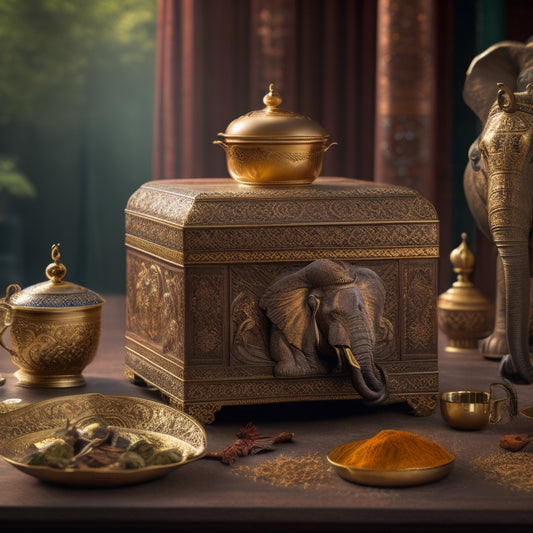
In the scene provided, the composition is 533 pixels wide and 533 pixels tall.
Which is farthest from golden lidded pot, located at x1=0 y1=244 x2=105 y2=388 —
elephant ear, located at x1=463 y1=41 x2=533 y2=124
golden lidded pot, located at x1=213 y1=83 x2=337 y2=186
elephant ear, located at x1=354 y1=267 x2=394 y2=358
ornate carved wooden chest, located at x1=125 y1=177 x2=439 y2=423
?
elephant ear, located at x1=463 y1=41 x2=533 y2=124

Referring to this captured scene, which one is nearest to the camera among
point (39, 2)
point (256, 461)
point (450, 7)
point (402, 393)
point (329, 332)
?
point (256, 461)

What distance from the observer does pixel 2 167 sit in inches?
208

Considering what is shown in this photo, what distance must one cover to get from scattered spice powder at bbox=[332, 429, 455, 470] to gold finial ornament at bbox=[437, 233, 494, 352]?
3.93ft

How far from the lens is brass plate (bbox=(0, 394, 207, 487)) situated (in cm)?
197

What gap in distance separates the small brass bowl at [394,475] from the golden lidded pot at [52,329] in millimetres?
964

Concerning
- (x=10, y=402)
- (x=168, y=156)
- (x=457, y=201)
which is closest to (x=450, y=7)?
(x=457, y=201)

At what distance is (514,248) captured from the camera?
2.45 m

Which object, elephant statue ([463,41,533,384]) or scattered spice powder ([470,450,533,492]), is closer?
scattered spice powder ([470,450,533,492])

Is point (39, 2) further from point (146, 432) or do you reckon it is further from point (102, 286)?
point (146, 432)

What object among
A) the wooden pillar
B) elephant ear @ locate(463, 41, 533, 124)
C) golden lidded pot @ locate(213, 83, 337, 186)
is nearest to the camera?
golden lidded pot @ locate(213, 83, 337, 186)

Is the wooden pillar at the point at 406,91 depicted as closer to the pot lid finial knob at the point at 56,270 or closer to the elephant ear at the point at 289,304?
the pot lid finial knob at the point at 56,270

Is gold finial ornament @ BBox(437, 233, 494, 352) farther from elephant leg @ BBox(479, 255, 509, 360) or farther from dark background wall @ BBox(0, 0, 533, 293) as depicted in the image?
dark background wall @ BBox(0, 0, 533, 293)

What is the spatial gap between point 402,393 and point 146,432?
23.7 inches

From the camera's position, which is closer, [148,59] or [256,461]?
[256,461]
